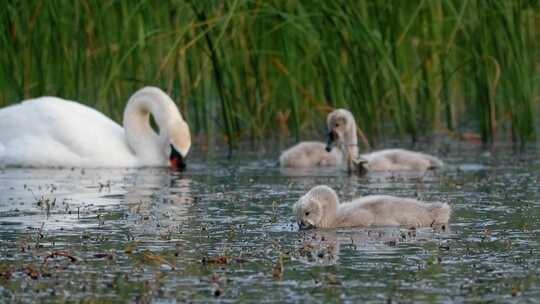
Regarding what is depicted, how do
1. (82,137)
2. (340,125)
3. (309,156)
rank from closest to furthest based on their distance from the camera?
(340,125) < (309,156) < (82,137)

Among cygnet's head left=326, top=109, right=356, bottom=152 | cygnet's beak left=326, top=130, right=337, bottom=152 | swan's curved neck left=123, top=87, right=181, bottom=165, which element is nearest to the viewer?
cygnet's head left=326, top=109, right=356, bottom=152

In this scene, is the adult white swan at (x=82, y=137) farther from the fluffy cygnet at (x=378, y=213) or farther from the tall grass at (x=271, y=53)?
the fluffy cygnet at (x=378, y=213)

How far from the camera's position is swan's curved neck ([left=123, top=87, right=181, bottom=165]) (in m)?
14.8

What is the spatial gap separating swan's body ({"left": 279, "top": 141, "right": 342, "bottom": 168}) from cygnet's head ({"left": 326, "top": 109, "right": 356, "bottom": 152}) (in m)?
0.54

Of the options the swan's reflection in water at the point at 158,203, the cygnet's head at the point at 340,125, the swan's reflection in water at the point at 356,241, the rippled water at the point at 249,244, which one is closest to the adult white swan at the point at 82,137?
the swan's reflection in water at the point at 158,203

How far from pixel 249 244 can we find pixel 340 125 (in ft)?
17.1

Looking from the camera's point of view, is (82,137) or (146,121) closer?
(82,137)

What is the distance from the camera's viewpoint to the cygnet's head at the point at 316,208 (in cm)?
928

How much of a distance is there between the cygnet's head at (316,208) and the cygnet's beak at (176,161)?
5.06 metres

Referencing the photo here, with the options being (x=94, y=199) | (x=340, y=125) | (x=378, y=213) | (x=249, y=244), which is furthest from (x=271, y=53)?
(x=249, y=244)

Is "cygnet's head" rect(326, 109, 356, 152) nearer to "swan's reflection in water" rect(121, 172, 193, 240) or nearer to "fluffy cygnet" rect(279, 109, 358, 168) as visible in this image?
"fluffy cygnet" rect(279, 109, 358, 168)

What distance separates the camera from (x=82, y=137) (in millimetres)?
14719

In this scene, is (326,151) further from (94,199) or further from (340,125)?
(94,199)

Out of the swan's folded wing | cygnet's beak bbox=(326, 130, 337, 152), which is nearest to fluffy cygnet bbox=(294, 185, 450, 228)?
cygnet's beak bbox=(326, 130, 337, 152)
